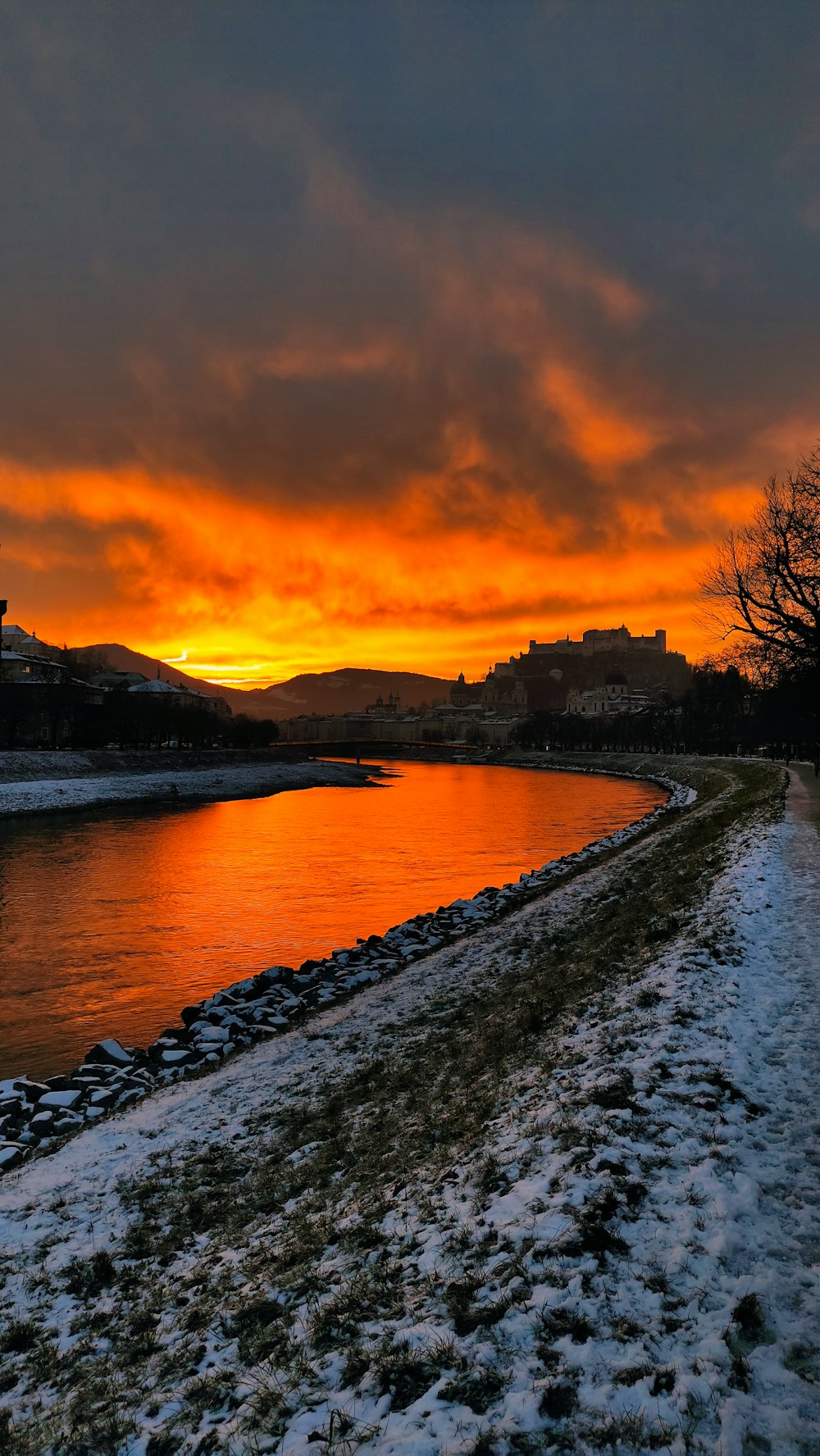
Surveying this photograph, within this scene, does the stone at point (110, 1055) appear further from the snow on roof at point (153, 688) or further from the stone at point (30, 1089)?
the snow on roof at point (153, 688)

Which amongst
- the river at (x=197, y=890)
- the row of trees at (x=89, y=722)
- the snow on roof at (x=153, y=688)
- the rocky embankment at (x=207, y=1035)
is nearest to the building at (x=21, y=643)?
the snow on roof at (x=153, y=688)

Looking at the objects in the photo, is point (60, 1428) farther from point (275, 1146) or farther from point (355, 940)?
point (355, 940)

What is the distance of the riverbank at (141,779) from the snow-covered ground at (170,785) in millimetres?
69

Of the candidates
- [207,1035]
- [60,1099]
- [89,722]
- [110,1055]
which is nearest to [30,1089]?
[60,1099]

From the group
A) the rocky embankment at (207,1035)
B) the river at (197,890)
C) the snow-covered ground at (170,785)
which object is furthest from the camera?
the snow-covered ground at (170,785)

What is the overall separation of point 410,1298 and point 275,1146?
3.93m

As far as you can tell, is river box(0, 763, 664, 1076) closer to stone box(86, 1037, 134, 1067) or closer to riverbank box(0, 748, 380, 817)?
stone box(86, 1037, 134, 1067)

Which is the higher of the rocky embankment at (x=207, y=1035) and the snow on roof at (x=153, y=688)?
the snow on roof at (x=153, y=688)

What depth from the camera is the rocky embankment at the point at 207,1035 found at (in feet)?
33.1

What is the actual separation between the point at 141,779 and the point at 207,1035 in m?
60.4

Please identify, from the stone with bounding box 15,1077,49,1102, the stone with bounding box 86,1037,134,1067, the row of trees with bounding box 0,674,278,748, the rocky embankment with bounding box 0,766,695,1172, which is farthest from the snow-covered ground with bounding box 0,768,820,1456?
the row of trees with bounding box 0,674,278,748

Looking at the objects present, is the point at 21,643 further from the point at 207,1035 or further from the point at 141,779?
the point at 207,1035

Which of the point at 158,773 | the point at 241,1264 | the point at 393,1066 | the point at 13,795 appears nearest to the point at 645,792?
the point at 158,773

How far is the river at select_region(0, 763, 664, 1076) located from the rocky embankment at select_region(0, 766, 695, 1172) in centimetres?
117
